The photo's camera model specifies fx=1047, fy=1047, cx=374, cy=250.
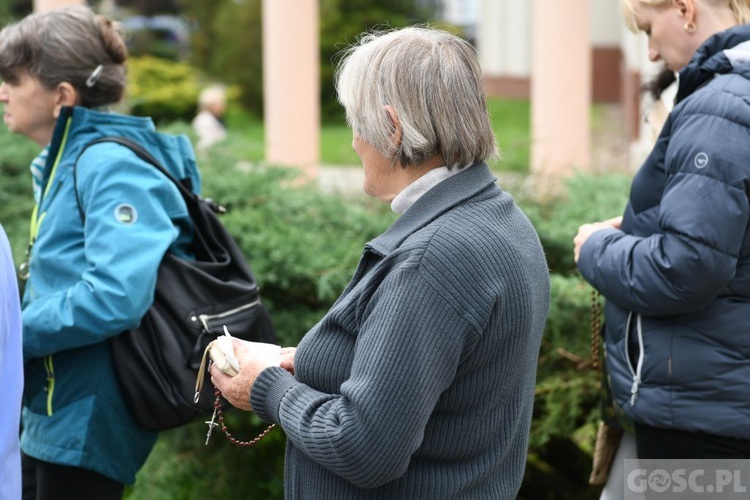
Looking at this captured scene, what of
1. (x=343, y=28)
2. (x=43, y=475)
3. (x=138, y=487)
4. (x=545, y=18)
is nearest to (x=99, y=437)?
(x=43, y=475)

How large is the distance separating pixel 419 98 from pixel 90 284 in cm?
120

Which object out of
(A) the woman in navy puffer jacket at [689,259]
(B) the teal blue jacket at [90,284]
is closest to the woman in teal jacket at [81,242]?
(B) the teal blue jacket at [90,284]

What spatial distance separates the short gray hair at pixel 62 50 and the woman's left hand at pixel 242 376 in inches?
46.6

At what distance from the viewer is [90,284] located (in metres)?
2.87

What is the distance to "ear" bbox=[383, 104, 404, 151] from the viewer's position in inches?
84.9

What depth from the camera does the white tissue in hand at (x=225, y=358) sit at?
2.36 meters

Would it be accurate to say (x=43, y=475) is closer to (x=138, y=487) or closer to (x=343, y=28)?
(x=138, y=487)

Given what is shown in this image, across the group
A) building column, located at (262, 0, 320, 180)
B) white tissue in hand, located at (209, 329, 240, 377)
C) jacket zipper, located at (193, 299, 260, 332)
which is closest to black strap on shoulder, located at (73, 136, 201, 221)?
jacket zipper, located at (193, 299, 260, 332)

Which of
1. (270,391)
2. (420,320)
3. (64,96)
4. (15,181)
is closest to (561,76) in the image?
(15,181)

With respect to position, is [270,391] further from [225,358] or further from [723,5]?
[723,5]

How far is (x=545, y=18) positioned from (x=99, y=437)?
759 centimetres

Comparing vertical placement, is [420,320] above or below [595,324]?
above

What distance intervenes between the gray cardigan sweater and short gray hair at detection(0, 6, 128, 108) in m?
1.34

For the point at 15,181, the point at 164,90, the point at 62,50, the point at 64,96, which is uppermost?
the point at 62,50
